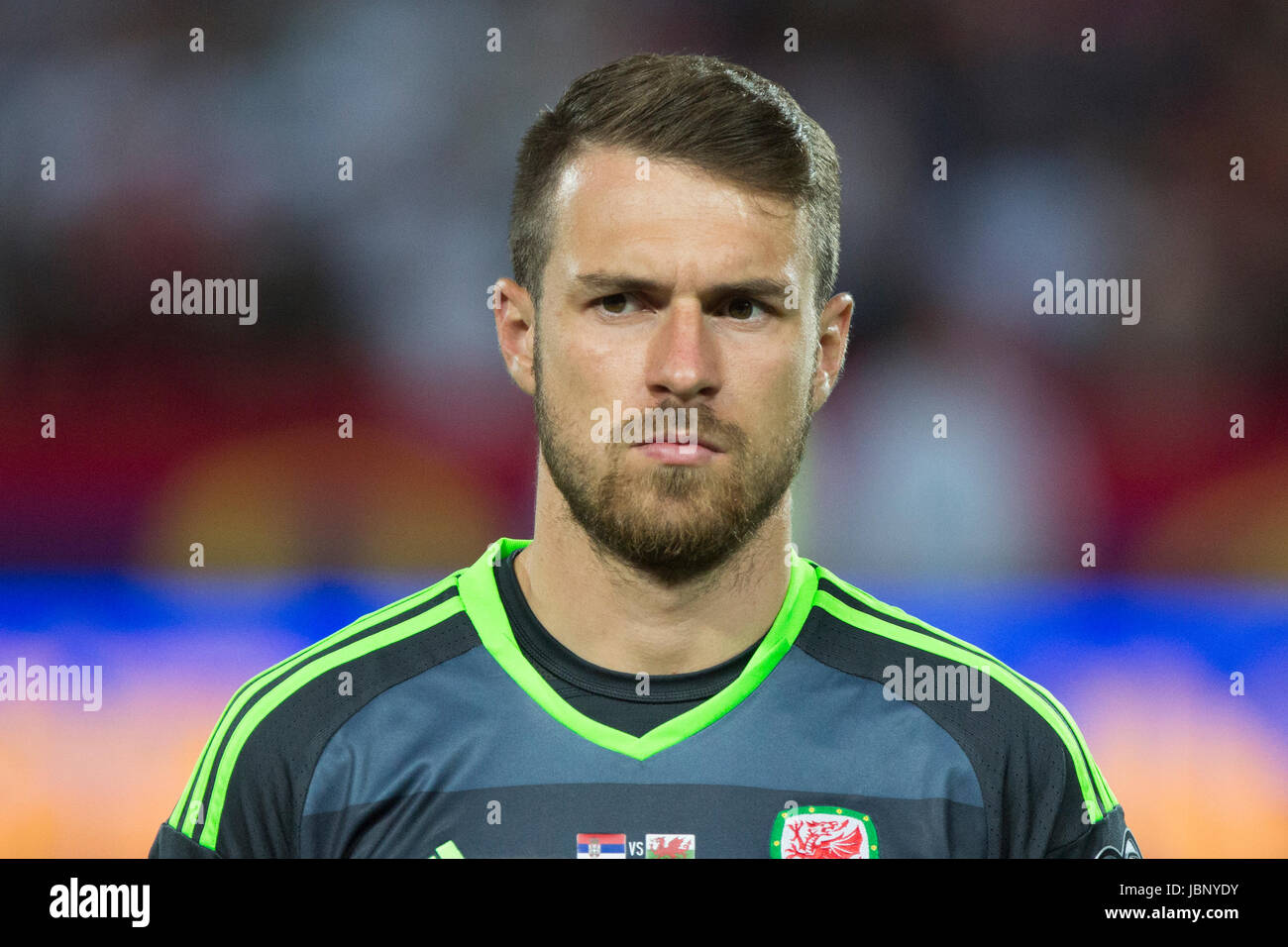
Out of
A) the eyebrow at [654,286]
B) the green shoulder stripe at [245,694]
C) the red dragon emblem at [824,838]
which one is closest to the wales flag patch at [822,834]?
the red dragon emblem at [824,838]

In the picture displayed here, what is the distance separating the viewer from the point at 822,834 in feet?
6.57

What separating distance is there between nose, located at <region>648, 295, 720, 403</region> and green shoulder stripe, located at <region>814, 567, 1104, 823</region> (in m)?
0.54

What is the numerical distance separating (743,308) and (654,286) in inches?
6.6

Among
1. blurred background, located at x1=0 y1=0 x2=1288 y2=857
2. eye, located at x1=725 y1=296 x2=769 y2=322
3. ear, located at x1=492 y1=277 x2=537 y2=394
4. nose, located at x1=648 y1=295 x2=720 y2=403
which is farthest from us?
blurred background, located at x1=0 y1=0 x2=1288 y2=857

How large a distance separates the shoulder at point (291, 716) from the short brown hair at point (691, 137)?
0.66m

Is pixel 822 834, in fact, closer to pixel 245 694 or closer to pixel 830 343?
pixel 830 343

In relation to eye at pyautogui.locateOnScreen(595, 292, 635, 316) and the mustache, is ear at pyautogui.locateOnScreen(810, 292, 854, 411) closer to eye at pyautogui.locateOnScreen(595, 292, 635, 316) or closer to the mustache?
the mustache

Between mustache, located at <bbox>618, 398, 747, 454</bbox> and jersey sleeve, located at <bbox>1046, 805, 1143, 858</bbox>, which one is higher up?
mustache, located at <bbox>618, 398, 747, 454</bbox>

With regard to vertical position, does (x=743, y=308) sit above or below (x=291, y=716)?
above

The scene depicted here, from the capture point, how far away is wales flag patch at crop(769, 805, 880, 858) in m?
1.99

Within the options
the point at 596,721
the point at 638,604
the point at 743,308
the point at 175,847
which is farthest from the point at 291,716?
the point at 743,308

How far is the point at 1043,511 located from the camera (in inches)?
147

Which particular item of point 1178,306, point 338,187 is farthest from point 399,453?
point 1178,306

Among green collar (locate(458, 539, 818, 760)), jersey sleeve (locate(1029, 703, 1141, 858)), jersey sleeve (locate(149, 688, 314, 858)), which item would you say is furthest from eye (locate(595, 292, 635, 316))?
jersey sleeve (locate(1029, 703, 1141, 858))
